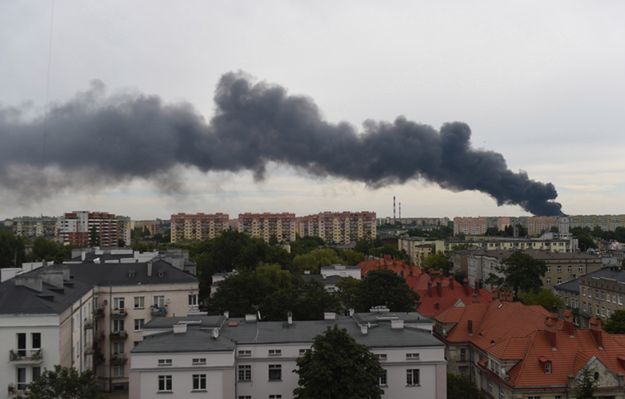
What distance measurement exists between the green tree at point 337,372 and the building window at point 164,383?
20.5 ft

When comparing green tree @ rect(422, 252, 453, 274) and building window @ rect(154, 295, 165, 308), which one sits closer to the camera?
building window @ rect(154, 295, 165, 308)

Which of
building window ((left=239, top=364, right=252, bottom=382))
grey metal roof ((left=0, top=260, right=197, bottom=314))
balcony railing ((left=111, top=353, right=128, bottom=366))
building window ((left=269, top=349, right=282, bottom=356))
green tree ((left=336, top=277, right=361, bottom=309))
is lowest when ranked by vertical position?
balcony railing ((left=111, top=353, right=128, bottom=366))

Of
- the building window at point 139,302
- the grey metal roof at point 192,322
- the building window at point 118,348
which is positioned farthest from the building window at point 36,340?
the building window at point 139,302

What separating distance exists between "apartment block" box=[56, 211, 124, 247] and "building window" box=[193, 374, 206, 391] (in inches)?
6638

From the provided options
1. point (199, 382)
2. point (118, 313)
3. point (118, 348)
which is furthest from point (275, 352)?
point (118, 313)

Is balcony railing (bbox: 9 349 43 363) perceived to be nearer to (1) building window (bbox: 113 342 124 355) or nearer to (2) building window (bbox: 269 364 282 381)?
(2) building window (bbox: 269 364 282 381)

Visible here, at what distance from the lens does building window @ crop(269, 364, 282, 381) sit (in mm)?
29859

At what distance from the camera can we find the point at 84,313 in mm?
37438

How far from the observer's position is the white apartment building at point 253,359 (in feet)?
91.4

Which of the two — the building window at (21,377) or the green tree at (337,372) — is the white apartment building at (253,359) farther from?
the building window at (21,377)

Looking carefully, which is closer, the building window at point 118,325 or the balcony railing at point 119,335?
the balcony railing at point 119,335

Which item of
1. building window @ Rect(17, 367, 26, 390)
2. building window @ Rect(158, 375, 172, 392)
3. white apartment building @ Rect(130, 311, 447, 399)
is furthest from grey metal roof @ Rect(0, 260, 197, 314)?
building window @ Rect(158, 375, 172, 392)

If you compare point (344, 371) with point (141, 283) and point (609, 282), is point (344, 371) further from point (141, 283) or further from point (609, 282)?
point (609, 282)

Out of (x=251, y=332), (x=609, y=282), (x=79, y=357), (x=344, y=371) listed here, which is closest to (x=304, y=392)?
(x=344, y=371)
